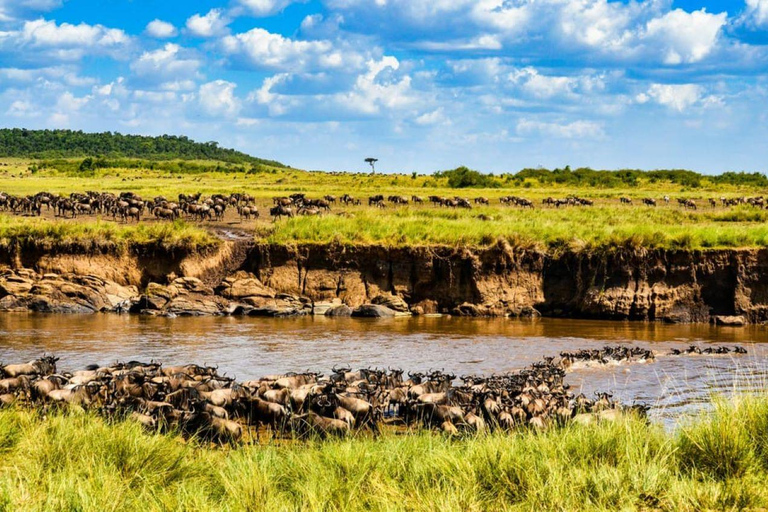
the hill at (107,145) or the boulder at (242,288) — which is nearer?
the boulder at (242,288)

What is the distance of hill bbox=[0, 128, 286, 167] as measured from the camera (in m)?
145

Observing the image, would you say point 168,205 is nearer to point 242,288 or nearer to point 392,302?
point 242,288

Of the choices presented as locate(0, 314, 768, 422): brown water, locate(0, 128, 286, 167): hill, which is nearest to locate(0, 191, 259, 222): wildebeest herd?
locate(0, 314, 768, 422): brown water

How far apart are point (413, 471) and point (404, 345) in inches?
522

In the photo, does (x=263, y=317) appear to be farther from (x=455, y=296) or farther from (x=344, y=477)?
(x=344, y=477)

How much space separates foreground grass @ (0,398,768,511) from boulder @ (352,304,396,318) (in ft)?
59.0

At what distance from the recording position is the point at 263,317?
2750cm

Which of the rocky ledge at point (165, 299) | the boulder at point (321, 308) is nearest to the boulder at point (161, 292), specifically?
the rocky ledge at point (165, 299)

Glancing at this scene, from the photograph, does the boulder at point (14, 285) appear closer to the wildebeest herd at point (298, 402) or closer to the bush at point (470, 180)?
the wildebeest herd at point (298, 402)

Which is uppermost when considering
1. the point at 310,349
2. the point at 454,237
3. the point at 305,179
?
the point at 305,179

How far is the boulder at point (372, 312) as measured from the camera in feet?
91.4

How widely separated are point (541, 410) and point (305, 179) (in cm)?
6718

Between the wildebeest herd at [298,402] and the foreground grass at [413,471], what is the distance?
1.77m

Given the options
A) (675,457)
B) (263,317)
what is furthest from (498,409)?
(263,317)
